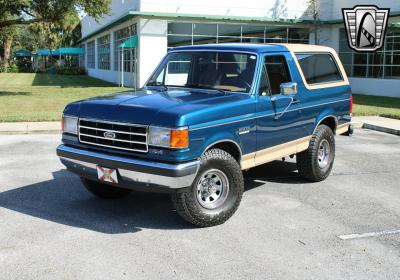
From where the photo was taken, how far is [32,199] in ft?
21.4

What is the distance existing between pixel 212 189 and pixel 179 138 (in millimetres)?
889

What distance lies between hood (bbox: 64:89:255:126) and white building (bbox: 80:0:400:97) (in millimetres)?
19405

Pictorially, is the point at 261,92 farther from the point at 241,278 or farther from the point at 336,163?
the point at 336,163

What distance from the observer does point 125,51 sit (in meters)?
31.9

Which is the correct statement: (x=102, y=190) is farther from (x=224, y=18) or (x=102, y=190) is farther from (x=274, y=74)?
(x=224, y=18)

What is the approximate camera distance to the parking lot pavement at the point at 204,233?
14.5 ft

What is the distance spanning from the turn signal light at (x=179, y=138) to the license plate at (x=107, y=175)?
0.74m

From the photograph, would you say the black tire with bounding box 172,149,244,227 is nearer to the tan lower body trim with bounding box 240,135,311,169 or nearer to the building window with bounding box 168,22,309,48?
the tan lower body trim with bounding box 240,135,311,169

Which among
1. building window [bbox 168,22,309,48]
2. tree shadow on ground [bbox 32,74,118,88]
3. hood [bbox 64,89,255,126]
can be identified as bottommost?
tree shadow on ground [bbox 32,74,118,88]

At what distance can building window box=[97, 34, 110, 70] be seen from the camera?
131 feet

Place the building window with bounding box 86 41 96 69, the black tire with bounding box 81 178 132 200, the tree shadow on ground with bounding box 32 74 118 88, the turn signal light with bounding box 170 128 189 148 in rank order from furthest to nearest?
the building window with bounding box 86 41 96 69 < the tree shadow on ground with bounding box 32 74 118 88 < the black tire with bounding box 81 178 132 200 < the turn signal light with bounding box 170 128 189 148

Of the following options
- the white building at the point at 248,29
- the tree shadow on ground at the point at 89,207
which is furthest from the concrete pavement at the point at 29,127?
the white building at the point at 248,29

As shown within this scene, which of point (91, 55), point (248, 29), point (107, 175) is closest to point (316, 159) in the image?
point (107, 175)

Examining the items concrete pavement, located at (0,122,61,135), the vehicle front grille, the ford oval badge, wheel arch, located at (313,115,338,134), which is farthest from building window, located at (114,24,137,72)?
the ford oval badge
